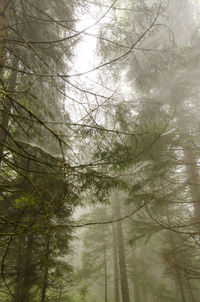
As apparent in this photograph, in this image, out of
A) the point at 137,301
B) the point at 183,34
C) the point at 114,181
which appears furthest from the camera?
the point at 137,301

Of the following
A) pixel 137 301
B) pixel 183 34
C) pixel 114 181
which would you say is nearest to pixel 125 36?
pixel 114 181

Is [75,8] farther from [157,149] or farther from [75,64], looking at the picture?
[157,149]

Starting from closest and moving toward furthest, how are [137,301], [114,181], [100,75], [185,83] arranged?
[114,181]
[100,75]
[185,83]
[137,301]

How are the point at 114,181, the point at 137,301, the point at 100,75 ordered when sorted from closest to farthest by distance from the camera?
the point at 114,181 < the point at 100,75 < the point at 137,301

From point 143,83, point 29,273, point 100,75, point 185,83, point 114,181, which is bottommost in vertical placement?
point 29,273

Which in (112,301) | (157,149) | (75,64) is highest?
(75,64)

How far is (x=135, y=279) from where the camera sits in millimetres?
13633

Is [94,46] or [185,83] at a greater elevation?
[185,83]

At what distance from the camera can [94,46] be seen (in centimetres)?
410

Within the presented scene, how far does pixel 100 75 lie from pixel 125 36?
95 cm

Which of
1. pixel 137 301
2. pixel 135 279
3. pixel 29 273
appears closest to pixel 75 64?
pixel 29 273

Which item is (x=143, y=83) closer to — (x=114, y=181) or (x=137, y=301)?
(x=114, y=181)

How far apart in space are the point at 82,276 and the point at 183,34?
17418mm

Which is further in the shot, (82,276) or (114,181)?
(82,276)
